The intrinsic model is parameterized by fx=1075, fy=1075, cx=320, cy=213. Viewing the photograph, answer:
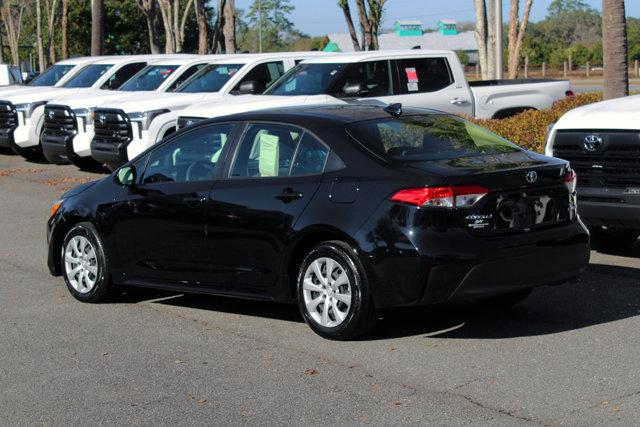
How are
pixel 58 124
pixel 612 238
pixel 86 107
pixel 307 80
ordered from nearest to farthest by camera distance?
pixel 612 238 → pixel 307 80 → pixel 86 107 → pixel 58 124

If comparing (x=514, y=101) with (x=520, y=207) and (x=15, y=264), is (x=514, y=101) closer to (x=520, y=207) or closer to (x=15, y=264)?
(x=15, y=264)

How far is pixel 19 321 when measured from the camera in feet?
27.3

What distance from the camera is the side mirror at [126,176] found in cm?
873

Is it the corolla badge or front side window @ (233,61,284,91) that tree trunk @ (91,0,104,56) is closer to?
front side window @ (233,61,284,91)

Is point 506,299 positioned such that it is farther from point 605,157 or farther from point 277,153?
point 605,157

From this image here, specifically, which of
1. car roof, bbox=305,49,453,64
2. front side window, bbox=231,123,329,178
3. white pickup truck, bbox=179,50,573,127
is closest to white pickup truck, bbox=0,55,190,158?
white pickup truck, bbox=179,50,573,127

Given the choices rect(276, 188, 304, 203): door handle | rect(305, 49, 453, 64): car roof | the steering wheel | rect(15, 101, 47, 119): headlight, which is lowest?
rect(276, 188, 304, 203): door handle

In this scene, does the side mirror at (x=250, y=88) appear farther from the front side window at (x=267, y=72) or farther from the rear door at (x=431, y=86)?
the rear door at (x=431, y=86)

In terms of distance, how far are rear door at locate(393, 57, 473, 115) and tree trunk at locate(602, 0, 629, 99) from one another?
83.3 inches

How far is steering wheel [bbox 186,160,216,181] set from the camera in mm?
8141

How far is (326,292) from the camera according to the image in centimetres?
727

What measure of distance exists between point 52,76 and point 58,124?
5065mm

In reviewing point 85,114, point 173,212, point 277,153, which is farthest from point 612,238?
point 85,114

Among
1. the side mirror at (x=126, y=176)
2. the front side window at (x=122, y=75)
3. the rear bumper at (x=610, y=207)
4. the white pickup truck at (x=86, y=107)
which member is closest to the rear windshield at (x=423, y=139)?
the rear bumper at (x=610, y=207)
